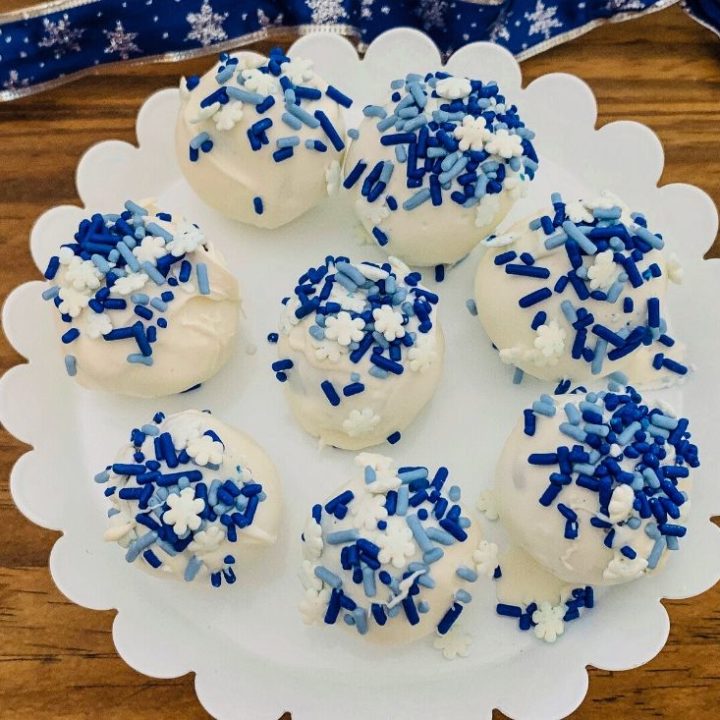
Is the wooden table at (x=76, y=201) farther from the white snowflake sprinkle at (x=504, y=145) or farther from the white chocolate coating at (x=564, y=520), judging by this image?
the white snowflake sprinkle at (x=504, y=145)

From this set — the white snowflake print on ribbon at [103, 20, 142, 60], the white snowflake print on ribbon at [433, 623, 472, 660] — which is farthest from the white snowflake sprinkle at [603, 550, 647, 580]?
the white snowflake print on ribbon at [103, 20, 142, 60]

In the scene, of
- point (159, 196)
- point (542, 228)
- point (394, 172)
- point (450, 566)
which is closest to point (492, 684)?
point (450, 566)

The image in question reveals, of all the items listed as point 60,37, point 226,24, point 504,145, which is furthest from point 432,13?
point 60,37

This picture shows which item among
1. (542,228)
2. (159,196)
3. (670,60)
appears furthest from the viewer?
(670,60)

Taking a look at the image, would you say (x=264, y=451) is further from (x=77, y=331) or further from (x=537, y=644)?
(x=537, y=644)

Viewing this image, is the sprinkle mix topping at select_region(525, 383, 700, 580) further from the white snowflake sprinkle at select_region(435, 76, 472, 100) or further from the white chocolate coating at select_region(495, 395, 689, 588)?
the white snowflake sprinkle at select_region(435, 76, 472, 100)

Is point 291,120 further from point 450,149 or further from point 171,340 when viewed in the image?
point 171,340

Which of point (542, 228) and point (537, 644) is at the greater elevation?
point (542, 228)
